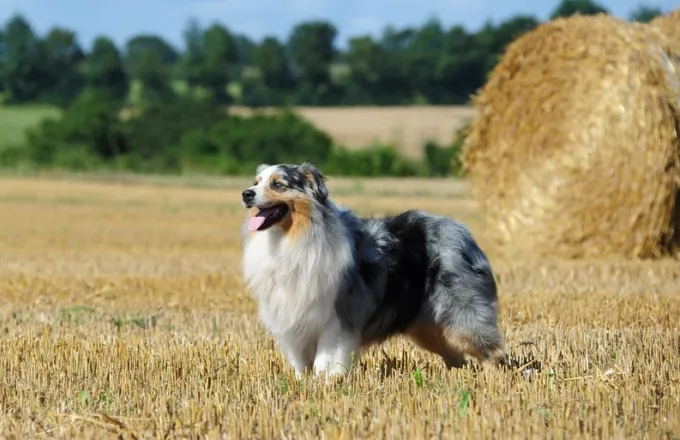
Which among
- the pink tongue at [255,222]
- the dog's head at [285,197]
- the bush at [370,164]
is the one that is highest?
the dog's head at [285,197]

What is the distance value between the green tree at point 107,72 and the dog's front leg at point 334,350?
58.3 meters

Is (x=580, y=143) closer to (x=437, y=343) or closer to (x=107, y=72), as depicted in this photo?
(x=437, y=343)

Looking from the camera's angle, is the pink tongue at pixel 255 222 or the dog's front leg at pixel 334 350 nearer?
the pink tongue at pixel 255 222

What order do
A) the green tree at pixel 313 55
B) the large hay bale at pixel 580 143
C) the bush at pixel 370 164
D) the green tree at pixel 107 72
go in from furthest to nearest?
the green tree at pixel 313 55 → the green tree at pixel 107 72 → the bush at pixel 370 164 → the large hay bale at pixel 580 143

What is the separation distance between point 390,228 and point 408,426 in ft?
7.26

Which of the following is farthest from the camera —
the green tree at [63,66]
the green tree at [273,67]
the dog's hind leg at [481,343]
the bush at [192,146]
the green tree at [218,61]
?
the green tree at [218,61]

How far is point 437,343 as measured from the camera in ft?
24.4

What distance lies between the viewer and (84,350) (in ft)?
24.7

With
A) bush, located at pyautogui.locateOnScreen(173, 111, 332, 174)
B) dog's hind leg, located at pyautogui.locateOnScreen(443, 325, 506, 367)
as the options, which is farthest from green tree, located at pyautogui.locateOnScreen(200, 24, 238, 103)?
dog's hind leg, located at pyautogui.locateOnScreen(443, 325, 506, 367)

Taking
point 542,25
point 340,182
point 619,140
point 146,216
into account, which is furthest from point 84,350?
point 340,182

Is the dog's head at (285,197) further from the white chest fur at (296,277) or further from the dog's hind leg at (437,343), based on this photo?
the dog's hind leg at (437,343)

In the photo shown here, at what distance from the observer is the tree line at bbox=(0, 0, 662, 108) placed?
60844 mm

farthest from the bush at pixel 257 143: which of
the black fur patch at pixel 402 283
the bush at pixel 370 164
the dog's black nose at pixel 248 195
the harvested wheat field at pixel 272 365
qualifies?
the dog's black nose at pixel 248 195

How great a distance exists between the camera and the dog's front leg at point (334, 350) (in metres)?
6.94
